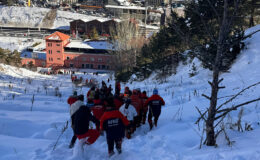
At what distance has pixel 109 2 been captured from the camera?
88125 mm

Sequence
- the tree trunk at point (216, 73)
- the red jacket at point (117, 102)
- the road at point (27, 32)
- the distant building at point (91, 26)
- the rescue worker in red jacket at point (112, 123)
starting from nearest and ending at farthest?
the tree trunk at point (216, 73)
the rescue worker in red jacket at point (112, 123)
the red jacket at point (117, 102)
the distant building at point (91, 26)
the road at point (27, 32)

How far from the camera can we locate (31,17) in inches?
3278

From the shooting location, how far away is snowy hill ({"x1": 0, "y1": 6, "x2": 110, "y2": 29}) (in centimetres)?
8100

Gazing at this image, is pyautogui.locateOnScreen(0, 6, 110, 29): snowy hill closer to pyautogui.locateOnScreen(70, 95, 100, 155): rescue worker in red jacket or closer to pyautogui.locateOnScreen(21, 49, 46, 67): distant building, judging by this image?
pyautogui.locateOnScreen(21, 49, 46, 67): distant building

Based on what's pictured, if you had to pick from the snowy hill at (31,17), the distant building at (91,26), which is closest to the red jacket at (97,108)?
the distant building at (91,26)

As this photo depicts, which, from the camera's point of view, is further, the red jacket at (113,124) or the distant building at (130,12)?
the distant building at (130,12)

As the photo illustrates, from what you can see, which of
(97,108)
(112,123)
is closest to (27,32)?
(97,108)

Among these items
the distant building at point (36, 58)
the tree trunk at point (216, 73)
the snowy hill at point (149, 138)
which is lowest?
the distant building at point (36, 58)

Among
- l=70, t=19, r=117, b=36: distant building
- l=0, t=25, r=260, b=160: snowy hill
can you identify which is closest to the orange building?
l=70, t=19, r=117, b=36: distant building

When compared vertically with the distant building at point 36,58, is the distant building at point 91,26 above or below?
above

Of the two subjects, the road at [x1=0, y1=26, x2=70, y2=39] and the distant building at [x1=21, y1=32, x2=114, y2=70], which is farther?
the road at [x1=0, y1=26, x2=70, y2=39]

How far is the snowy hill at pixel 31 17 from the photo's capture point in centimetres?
8100

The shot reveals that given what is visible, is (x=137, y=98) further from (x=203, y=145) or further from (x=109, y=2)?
(x=109, y=2)

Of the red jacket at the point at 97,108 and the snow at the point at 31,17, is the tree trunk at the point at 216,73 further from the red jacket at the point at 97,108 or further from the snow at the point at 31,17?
the snow at the point at 31,17
